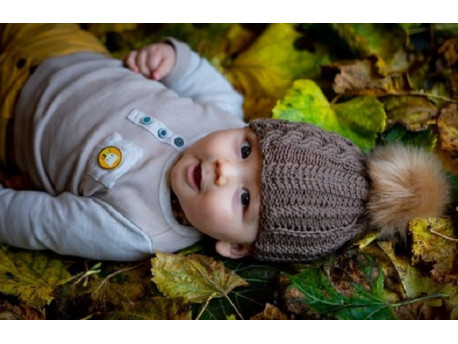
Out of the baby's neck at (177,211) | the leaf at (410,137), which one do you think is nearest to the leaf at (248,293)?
the baby's neck at (177,211)

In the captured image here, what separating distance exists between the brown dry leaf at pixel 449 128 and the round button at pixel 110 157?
2.78 feet

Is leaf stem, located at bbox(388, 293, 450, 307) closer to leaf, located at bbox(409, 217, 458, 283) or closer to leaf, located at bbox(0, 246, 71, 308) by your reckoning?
leaf, located at bbox(409, 217, 458, 283)

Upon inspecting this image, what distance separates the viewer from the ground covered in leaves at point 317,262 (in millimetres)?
1290

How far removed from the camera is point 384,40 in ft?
6.09

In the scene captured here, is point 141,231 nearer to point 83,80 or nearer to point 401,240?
point 83,80

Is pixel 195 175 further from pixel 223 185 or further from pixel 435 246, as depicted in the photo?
pixel 435 246

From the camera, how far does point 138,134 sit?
1.53m

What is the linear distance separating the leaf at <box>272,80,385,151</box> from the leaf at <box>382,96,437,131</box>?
6cm

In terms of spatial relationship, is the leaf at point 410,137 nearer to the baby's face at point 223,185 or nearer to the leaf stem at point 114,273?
the baby's face at point 223,185

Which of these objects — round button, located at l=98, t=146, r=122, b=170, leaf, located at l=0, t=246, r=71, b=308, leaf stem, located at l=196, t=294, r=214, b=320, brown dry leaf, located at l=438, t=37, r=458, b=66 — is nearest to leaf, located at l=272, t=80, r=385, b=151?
brown dry leaf, located at l=438, t=37, r=458, b=66

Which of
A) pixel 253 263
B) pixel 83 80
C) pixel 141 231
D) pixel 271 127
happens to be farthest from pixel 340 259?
pixel 83 80

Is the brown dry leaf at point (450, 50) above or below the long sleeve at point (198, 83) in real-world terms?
above

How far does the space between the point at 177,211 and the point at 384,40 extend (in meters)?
0.90
